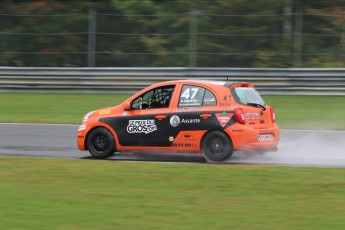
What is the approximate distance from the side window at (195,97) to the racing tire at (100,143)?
150 centimetres

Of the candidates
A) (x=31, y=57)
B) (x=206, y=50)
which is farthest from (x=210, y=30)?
(x=31, y=57)

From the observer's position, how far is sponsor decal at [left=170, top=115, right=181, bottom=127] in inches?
480

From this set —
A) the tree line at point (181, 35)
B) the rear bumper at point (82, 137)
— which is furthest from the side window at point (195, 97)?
the tree line at point (181, 35)

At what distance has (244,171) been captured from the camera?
33.5 feet

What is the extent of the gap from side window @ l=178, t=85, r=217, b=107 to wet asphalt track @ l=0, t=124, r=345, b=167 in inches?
40.4

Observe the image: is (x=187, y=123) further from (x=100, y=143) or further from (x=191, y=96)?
(x=100, y=143)

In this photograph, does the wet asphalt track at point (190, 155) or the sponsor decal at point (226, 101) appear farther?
the wet asphalt track at point (190, 155)

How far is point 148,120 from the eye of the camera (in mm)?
12414

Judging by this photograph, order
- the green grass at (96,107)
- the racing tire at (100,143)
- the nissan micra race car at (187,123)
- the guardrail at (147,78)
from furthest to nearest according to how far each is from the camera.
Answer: the guardrail at (147,78), the green grass at (96,107), the racing tire at (100,143), the nissan micra race car at (187,123)

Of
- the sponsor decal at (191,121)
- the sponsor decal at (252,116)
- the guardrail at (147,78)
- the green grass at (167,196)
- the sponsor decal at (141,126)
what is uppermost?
the guardrail at (147,78)

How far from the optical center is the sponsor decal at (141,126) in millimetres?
12383

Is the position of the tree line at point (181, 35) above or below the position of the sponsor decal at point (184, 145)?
above

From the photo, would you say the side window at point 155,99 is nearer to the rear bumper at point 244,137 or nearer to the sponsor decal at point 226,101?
the sponsor decal at point 226,101

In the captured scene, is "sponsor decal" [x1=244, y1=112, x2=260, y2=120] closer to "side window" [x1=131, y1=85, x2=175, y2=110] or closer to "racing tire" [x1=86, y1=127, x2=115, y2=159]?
"side window" [x1=131, y1=85, x2=175, y2=110]
